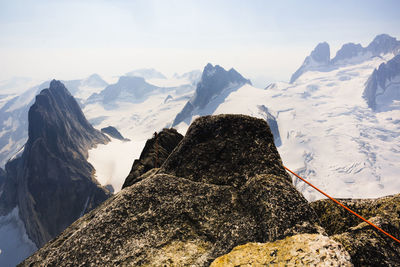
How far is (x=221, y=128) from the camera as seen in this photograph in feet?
54.5

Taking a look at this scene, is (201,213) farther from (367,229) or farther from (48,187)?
(48,187)

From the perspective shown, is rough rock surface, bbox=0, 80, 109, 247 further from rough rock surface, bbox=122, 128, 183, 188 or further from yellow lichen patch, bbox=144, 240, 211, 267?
yellow lichen patch, bbox=144, 240, 211, 267

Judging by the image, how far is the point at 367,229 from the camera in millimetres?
9688

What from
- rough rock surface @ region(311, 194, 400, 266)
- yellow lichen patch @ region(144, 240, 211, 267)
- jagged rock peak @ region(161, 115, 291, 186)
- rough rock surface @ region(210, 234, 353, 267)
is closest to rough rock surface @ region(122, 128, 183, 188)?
jagged rock peak @ region(161, 115, 291, 186)

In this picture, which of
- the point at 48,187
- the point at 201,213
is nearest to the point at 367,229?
the point at 201,213

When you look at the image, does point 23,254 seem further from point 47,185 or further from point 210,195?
point 210,195

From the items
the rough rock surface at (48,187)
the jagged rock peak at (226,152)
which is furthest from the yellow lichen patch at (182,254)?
the rough rock surface at (48,187)

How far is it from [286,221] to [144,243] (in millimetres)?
7282

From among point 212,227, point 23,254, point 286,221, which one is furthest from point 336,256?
point 23,254

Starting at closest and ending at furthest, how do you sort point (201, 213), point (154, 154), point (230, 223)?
point (230, 223), point (201, 213), point (154, 154)

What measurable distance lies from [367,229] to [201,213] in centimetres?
819

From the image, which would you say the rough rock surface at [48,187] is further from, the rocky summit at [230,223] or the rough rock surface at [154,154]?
the rocky summit at [230,223]

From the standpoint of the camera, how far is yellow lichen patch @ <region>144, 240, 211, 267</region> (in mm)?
9555

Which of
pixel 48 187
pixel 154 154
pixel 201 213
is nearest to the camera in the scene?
pixel 201 213
